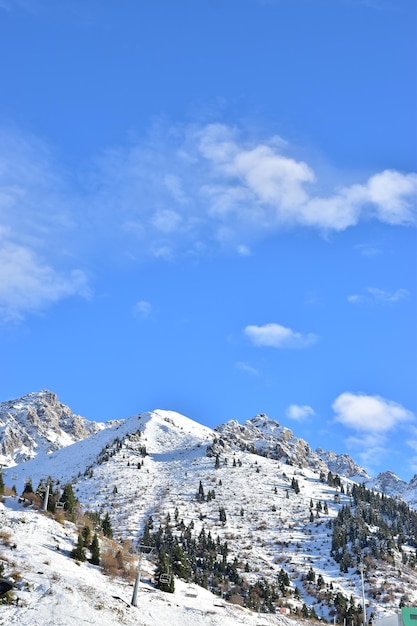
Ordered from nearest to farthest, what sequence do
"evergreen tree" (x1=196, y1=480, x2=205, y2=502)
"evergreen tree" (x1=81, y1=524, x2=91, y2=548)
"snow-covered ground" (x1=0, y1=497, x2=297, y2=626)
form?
"snow-covered ground" (x1=0, y1=497, x2=297, y2=626) < "evergreen tree" (x1=81, y1=524, x2=91, y2=548) < "evergreen tree" (x1=196, y1=480, x2=205, y2=502)

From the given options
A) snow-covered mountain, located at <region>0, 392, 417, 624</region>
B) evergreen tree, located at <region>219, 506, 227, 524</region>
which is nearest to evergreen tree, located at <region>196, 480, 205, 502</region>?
snow-covered mountain, located at <region>0, 392, 417, 624</region>

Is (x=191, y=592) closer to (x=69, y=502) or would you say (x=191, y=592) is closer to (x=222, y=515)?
(x=69, y=502)

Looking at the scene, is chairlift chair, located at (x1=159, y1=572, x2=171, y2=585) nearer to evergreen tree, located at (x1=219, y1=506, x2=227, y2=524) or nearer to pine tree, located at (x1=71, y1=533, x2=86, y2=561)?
pine tree, located at (x1=71, y1=533, x2=86, y2=561)

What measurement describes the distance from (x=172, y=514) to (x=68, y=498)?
2979 inches

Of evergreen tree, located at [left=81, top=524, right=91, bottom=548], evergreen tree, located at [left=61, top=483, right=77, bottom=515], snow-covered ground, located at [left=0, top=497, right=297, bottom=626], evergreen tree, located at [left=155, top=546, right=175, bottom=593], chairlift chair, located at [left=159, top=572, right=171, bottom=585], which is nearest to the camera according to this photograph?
snow-covered ground, located at [left=0, top=497, right=297, bottom=626]

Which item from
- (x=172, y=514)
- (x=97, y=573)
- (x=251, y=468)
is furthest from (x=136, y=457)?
(x=97, y=573)

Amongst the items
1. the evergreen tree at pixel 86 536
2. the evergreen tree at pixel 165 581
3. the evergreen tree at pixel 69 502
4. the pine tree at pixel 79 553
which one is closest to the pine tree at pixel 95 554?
the pine tree at pixel 79 553

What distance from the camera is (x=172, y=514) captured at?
13312cm

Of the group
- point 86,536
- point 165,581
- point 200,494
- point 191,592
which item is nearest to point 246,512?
point 200,494

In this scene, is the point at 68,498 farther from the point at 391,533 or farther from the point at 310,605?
the point at 391,533

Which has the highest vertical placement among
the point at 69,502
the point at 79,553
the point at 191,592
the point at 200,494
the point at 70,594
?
the point at 200,494

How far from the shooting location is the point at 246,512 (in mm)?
136750

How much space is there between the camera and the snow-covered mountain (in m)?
97.9

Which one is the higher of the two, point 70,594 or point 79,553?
point 79,553
